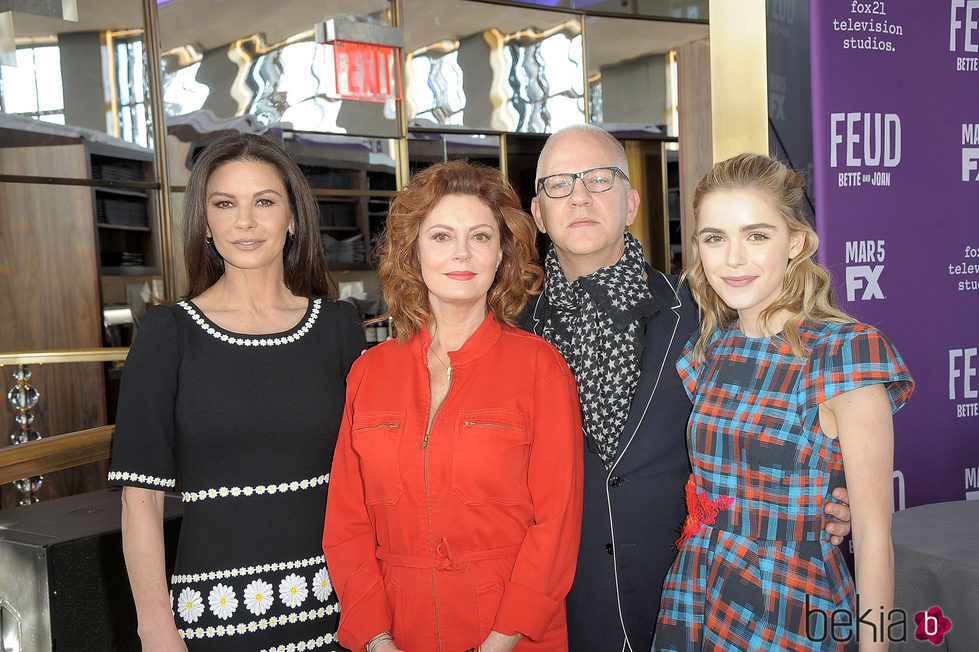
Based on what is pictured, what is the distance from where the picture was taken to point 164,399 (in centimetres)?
193

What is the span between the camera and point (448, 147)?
7133 mm

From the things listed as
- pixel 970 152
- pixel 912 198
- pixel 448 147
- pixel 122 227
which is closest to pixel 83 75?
pixel 122 227

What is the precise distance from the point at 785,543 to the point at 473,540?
0.67 metres

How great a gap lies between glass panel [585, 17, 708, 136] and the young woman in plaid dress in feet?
19.1

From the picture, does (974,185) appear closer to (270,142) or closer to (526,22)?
(270,142)

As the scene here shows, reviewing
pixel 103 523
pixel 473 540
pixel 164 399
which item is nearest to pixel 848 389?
pixel 473 540

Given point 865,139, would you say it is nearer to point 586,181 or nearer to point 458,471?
point 586,181

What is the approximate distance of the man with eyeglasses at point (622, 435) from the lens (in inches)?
87.2

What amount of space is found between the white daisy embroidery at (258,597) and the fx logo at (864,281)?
8.58 feet

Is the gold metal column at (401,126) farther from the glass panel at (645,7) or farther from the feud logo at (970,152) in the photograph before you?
the feud logo at (970,152)

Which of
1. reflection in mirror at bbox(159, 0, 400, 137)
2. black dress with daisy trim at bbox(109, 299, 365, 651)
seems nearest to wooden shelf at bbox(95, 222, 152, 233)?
reflection in mirror at bbox(159, 0, 400, 137)

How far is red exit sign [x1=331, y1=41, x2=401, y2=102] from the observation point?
21.7ft

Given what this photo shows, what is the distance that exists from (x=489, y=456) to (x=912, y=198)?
8.68 ft

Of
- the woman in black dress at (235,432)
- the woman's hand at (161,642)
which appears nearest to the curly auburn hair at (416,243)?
the woman in black dress at (235,432)
